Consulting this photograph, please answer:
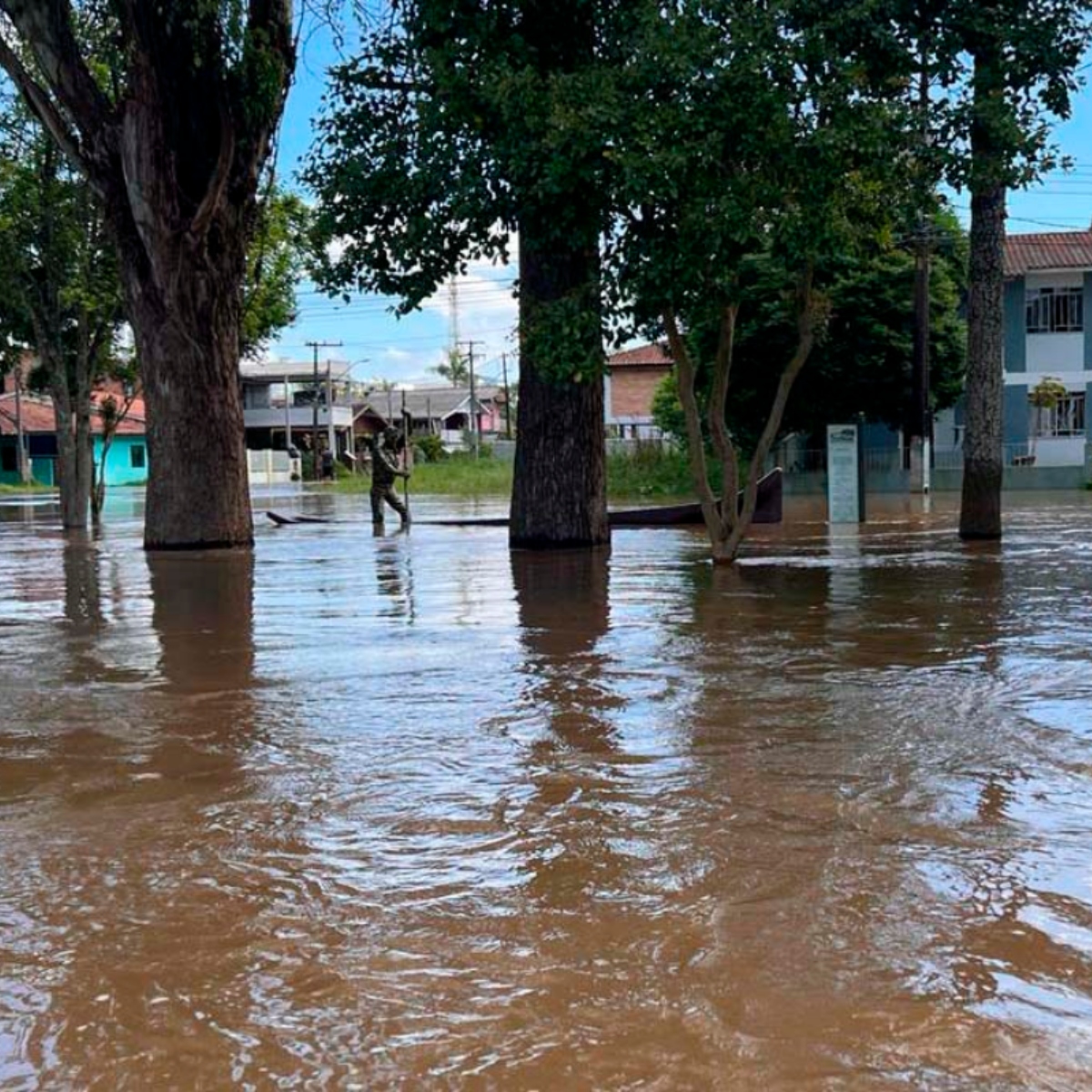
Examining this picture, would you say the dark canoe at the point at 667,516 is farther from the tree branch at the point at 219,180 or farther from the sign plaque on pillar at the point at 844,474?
the tree branch at the point at 219,180

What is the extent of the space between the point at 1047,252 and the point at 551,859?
1481 inches

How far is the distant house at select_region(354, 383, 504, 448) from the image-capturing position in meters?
86.9

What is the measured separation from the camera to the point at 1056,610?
9641 mm

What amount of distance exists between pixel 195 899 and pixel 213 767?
1.52 m

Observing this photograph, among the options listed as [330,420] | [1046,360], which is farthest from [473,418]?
[1046,360]

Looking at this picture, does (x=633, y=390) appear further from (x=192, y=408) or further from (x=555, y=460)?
(x=555, y=460)

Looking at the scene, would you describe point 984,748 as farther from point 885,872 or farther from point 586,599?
point 586,599

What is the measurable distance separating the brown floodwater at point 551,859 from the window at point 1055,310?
31.7 metres

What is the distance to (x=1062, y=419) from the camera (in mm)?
38125

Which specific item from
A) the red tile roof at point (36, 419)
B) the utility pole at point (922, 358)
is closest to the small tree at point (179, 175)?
the utility pole at point (922, 358)

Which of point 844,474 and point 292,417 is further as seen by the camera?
point 292,417

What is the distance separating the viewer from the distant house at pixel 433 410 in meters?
86.9

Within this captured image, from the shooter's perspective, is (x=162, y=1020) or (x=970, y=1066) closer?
(x=970, y=1066)

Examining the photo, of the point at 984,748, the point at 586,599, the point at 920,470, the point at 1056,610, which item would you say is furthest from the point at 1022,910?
the point at 920,470
